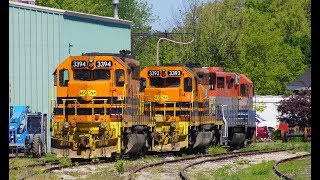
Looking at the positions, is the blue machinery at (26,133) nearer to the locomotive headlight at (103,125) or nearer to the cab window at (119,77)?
the cab window at (119,77)

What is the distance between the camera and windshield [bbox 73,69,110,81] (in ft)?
80.7

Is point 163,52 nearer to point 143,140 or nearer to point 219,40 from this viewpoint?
point 219,40

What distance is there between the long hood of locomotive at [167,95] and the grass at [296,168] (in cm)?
489

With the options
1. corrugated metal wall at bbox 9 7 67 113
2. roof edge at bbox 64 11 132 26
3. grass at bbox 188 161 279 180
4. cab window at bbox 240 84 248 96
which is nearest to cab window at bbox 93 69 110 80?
grass at bbox 188 161 279 180

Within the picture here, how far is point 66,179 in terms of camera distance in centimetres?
1897

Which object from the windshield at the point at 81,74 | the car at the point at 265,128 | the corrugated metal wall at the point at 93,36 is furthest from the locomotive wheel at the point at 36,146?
the car at the point at 265,128

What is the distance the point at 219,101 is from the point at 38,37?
28.7 ft

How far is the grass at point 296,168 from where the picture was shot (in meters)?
20.7

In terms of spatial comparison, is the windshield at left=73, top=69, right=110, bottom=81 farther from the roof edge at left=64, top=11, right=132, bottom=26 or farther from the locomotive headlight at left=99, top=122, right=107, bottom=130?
the roof edge at left=64, top=11, right=132, bottom=26

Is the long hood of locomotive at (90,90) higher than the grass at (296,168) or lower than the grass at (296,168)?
higher

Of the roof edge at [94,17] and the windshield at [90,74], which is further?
the roof edge at [94,17]

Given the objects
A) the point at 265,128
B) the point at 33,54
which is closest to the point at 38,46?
the point at 33,54

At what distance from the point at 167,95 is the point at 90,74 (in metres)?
5.33

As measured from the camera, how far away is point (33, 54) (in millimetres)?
35719
